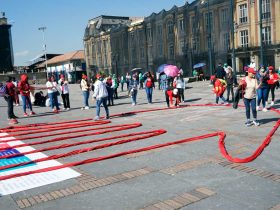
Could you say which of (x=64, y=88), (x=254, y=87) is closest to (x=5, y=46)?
(x=64, y=88)

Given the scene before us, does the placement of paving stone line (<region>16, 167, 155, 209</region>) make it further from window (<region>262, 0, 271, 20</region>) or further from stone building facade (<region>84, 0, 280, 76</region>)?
window (<region>262, 0, 271, 20</region>)

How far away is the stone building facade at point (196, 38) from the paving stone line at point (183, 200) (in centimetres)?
3333

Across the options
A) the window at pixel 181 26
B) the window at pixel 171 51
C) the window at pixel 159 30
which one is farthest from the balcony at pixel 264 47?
the window at pixel 159 30

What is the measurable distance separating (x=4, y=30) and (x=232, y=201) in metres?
98.6

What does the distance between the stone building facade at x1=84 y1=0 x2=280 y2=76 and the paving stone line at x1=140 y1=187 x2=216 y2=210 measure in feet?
109

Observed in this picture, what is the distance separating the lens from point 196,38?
5291 cm

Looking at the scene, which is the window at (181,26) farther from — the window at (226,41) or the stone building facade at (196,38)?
the window at (226,41)

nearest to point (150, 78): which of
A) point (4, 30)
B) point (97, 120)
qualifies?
point (97, 120)

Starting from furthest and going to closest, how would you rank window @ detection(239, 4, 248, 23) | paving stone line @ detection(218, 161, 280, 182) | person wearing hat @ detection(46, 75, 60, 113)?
window @ detection(239, 4, 248, 23)
person wearing hat @ detection(46, 75, 60, 113)
paving stone line @ detection(218, 161, 280, 182)

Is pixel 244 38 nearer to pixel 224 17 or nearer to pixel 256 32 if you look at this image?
pixel 256 32

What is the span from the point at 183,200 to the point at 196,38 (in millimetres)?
50127

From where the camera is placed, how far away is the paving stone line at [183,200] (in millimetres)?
4516

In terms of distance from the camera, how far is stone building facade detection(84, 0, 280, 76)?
44094mm

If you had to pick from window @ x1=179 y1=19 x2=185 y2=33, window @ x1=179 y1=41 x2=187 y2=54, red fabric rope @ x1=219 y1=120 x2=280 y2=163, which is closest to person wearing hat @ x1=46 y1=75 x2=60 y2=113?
red fabric rope @ x1=219 y1=120 x2=280 y2=163
